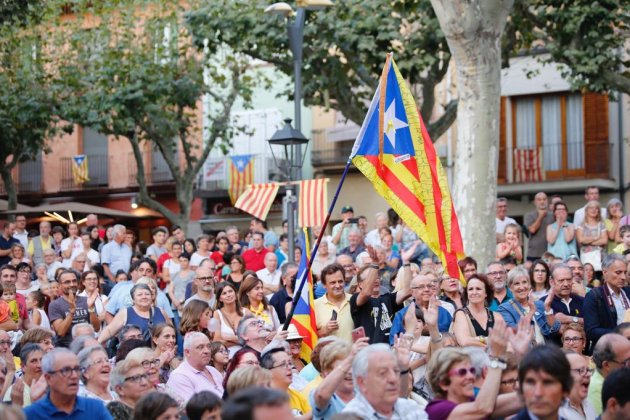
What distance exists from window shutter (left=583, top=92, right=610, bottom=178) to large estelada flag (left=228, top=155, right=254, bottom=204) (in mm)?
10198

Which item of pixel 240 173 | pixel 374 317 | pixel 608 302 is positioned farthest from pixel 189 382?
pixel 240 173

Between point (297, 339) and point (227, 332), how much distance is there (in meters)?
1.20

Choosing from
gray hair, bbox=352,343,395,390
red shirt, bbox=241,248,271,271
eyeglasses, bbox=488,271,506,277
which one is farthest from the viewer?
red shirt, bbox=241,248,271,271

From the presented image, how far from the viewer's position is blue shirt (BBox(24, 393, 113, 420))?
266 inches

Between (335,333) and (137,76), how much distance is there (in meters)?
18.0

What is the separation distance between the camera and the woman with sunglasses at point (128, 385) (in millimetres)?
7379

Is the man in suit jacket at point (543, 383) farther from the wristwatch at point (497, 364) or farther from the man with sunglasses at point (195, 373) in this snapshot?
the man with sunglasses at point (195, 373)

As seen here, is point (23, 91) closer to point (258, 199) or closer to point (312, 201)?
point (258, 199)

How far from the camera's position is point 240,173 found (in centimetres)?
3469

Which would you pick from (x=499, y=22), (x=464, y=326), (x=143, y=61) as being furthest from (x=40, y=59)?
(x=464, y=326)

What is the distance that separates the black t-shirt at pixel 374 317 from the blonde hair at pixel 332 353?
262 centimetres

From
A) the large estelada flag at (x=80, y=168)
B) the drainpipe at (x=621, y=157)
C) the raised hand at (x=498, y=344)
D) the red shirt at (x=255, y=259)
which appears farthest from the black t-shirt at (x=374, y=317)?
the large estelada flag at (x=80, y=168)

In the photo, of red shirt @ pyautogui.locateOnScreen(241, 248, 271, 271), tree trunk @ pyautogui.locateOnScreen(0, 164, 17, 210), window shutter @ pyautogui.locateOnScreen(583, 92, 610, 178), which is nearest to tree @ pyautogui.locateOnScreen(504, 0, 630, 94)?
red shirt @ pyautogui.locateOnScreen(241, 248, 271, 271)

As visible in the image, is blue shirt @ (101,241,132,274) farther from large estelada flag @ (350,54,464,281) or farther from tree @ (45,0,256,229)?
tree @ (45,0,256,229)
